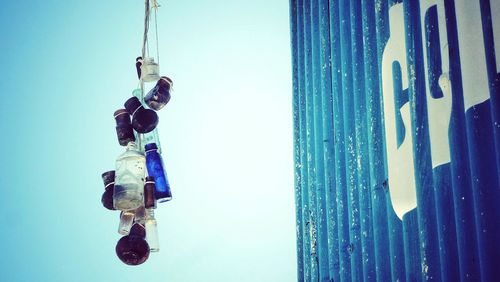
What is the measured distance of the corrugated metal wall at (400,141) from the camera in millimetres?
1543

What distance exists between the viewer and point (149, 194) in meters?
2.04

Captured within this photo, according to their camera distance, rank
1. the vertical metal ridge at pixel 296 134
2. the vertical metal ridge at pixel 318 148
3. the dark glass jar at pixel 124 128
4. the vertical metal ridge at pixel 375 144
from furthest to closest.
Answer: the vertical metal ridge at pixel 296 134
the vertical metal ridge at pixel 318 148
the dark glass jar at pixel 124 128
the vertical metal ridge at pixel 375 144

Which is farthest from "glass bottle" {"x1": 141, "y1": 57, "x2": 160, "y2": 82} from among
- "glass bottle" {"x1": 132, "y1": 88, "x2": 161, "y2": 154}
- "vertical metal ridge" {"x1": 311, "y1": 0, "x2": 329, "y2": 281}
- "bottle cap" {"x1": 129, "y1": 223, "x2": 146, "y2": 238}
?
"vertical metal ridge" {"x1": 311, "y1": 0, "x2": 329, "y2": 281}

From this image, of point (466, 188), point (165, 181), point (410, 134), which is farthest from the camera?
point (165, 181)

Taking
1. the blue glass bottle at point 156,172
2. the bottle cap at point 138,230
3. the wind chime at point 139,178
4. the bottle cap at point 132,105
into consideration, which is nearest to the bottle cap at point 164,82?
the wind chime at point 139,178

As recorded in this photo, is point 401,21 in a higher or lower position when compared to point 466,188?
higher

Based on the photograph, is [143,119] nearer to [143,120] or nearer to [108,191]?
[143,120]

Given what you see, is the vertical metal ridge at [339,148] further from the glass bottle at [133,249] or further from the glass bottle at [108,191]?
the glass bottle at [108,191]

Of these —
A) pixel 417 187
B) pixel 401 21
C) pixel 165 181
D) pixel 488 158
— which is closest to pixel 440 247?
pixel 417 187

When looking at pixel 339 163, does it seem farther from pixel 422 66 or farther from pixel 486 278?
pixel 486 278

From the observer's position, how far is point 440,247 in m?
1.67

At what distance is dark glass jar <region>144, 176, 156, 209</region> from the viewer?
80.3 inches

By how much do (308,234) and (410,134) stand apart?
1.31 meters

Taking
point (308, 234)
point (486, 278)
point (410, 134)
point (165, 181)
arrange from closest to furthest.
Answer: point (486, 278)
point (410, 134)
point (165, 181)
point (308, 234)
